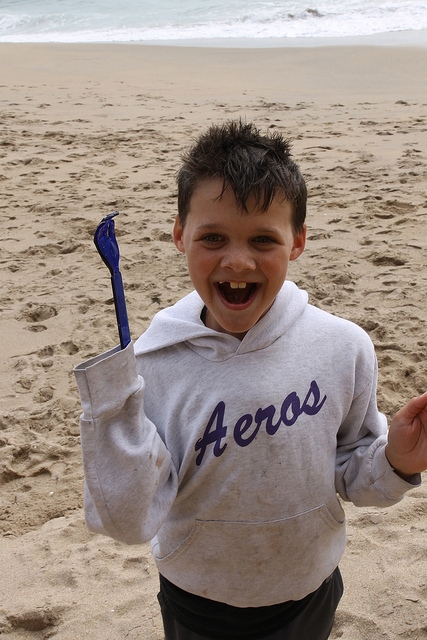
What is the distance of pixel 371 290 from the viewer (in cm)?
461

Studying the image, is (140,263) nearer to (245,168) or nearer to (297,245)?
(297,245)

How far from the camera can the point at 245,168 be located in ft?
4.61

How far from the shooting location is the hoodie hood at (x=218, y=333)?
147 cm

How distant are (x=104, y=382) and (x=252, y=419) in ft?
1.15

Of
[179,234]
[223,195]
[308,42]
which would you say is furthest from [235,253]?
[308,42]

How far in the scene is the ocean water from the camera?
1753 cm

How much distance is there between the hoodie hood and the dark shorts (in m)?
0.60

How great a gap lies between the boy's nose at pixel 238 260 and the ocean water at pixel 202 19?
16.6m

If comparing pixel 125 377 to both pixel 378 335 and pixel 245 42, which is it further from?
pixel 245 42

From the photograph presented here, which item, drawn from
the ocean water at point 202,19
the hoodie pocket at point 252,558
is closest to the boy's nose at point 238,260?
the hoodie pocket at point 252,558

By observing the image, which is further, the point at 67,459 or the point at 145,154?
the point at 145,154

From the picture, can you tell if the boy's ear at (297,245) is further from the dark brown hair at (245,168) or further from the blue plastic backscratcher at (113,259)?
the blue plastic backscratcher at (113,259)

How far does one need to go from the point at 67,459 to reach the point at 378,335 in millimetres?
1908

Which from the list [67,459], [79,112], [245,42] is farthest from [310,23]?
[67,459]
